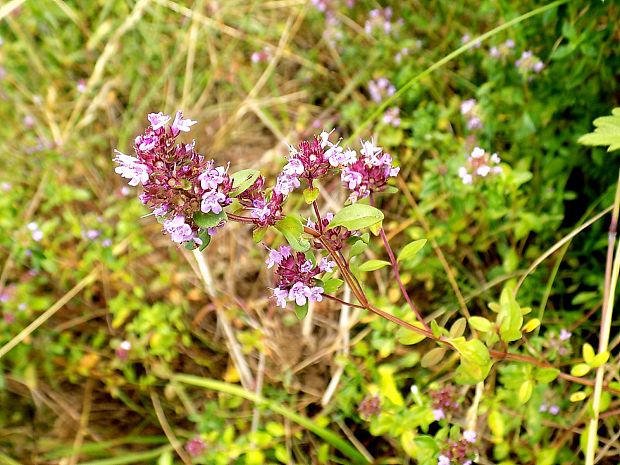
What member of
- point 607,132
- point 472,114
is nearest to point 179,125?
point 607,132

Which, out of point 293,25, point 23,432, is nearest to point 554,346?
point 23,432

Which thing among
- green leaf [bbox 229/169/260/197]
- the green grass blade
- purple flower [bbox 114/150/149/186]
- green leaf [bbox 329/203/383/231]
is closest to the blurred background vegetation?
the green grass blade

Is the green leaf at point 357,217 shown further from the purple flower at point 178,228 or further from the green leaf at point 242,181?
the purple flower at point 178,228

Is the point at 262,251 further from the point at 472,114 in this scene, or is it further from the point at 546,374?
the point at 546,374

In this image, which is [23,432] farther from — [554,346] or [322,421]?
[554,346]

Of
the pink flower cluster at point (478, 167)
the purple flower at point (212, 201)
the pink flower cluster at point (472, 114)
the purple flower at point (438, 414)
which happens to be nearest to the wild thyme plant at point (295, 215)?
the purple flower at point (212, 201)
